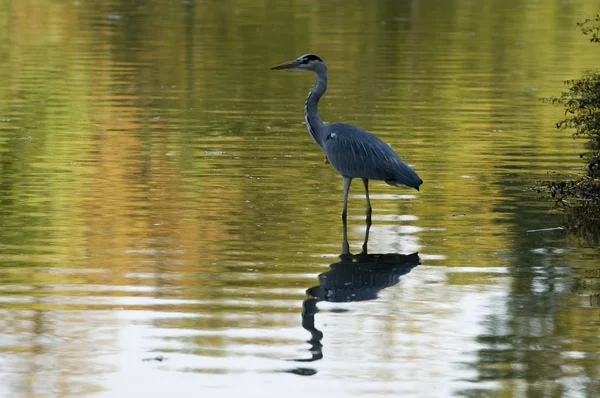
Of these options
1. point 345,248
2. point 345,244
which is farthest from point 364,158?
point 345,248

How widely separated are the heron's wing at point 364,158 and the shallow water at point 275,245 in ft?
1.90

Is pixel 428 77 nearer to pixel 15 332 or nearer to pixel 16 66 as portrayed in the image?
pixel 16 66

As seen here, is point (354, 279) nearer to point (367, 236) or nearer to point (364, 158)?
point (367, 236)

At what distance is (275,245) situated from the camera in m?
13.5

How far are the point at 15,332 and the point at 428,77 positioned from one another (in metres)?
22.5

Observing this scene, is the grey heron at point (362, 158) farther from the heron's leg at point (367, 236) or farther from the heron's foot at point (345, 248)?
the heron's foot at point (345, 248)

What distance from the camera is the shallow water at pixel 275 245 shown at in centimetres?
926

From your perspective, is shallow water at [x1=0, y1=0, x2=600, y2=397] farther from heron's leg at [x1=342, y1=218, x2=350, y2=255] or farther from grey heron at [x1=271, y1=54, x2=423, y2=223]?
grey heron at [x1=271, y1=54, x2=423, y2=223]

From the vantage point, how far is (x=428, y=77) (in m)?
31.8

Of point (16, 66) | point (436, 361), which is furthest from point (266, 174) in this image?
point (16, 66)

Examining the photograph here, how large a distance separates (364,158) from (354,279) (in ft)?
8.72

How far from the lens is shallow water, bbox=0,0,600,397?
926cm

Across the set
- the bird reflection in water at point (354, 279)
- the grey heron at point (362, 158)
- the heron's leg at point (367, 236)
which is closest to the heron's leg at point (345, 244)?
the bird reflection in water at point (354, 279)

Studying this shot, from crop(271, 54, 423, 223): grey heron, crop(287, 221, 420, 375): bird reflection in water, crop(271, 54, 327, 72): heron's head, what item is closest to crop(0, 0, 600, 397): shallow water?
crop(287, 221, 420, 375): bird reflection in water
